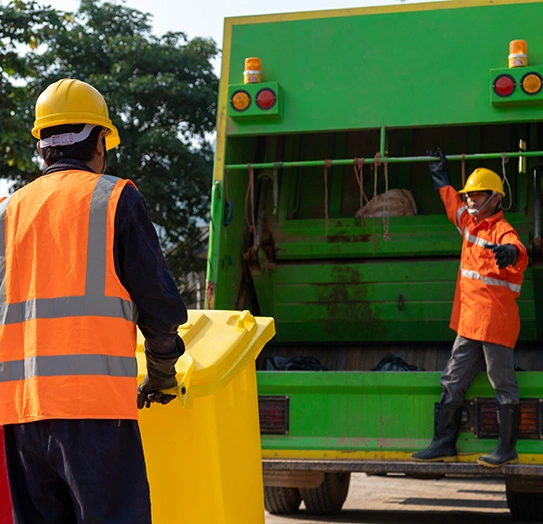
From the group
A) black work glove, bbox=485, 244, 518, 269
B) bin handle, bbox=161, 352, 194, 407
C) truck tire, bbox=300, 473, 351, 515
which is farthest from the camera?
truck tire, bbox=300, 473, 351, 515

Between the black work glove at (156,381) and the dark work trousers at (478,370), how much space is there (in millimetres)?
2219

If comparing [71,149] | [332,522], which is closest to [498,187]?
[332,522]

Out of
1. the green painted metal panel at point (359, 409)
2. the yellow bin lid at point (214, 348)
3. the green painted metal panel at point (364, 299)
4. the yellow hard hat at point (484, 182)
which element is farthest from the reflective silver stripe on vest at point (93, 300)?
the green painted metal panel at point (364, 299)

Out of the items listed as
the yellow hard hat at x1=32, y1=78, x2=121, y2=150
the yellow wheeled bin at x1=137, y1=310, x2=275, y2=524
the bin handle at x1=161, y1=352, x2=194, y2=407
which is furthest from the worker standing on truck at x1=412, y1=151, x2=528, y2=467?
the yellow hard hat at x1=32, y1=78, x2=121, y2=150

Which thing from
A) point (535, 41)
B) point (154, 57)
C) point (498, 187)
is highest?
point (154, 57)

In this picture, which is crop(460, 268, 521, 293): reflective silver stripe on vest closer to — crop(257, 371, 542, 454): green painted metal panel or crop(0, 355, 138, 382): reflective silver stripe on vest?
crop(257, 371, 542, 454): green painted metal panel

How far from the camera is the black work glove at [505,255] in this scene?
15.9 feet

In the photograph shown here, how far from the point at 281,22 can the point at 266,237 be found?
1180mm

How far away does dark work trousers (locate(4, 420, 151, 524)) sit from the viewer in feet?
7.91

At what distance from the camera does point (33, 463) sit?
249 centimetres

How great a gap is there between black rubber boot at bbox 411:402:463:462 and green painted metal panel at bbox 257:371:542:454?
5 centimetres

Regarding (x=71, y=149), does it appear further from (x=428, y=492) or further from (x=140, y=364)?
(x=428, y=492)

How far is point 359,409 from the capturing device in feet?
16.3

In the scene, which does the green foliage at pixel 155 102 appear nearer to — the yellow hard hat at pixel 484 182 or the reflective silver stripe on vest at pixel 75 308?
the yellow hard hat at pixel 484 182
